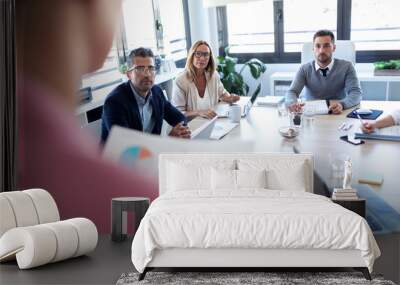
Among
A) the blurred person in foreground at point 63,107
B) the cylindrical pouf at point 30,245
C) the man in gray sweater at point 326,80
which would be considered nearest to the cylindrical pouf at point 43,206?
the cylindrical pouf at point 30,245

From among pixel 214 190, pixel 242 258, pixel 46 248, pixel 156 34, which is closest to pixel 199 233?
pixel 242 258

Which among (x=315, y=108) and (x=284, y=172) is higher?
(x=315, y=108)

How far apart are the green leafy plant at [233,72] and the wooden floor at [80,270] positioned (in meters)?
1.66

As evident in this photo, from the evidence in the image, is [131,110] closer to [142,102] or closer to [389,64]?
[142,102]

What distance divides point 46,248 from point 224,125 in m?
1.81

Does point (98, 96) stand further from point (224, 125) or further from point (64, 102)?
point (224, 125)

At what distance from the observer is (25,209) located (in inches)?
200

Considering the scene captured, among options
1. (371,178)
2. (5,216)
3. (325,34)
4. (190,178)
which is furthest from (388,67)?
(5,216)

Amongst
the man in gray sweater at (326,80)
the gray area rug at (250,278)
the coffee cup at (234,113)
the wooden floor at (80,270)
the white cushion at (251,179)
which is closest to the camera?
the gray area rug at (250,278)

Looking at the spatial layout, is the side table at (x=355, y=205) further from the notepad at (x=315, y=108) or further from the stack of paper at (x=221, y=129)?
the stack of paper at (x=221, y=129)

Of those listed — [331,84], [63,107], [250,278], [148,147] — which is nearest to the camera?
[250,278]

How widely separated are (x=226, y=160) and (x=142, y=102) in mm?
900

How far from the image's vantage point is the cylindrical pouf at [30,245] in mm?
4703

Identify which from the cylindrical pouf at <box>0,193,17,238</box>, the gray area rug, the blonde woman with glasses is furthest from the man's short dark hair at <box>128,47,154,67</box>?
the gray area rug
